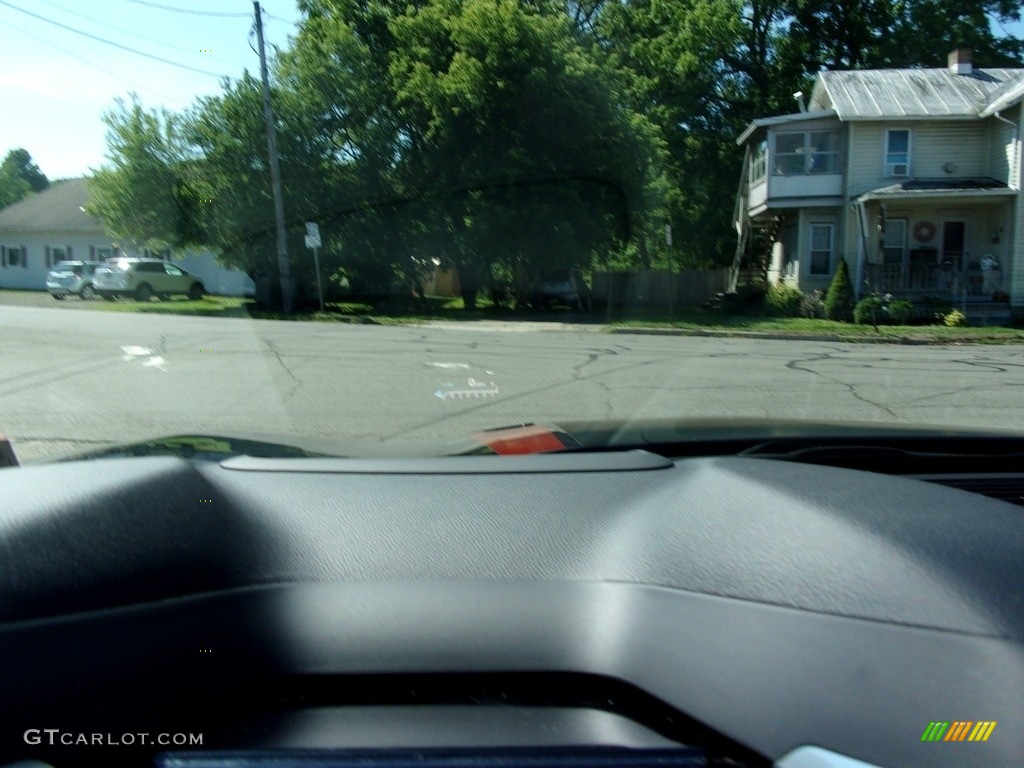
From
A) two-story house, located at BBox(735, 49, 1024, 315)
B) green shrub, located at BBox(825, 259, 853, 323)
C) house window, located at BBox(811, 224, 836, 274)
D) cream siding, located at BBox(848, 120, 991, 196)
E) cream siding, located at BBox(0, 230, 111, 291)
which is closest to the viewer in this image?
cream siding, located at BBox(0, 230, 111, 291)

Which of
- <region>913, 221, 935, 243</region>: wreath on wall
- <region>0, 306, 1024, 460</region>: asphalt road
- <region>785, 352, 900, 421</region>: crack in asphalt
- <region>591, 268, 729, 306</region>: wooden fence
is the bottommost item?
<region>785, 352, 900, 421</region>: crack in asphalt

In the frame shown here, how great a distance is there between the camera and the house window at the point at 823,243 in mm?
33938

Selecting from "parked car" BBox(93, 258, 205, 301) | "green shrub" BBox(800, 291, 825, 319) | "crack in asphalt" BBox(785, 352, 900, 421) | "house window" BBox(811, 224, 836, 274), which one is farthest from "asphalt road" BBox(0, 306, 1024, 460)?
"house window" BBox(811, 224, 836, 274)

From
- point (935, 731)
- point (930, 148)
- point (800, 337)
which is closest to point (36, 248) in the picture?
point (800, 337)

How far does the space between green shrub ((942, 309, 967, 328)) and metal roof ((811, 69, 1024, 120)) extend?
758 cm

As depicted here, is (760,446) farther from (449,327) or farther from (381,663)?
(449,327)

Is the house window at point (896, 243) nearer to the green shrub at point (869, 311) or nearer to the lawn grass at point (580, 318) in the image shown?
the lawn grass at point (580, 318)

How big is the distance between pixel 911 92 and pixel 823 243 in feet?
18.4

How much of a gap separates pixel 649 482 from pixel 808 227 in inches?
1306

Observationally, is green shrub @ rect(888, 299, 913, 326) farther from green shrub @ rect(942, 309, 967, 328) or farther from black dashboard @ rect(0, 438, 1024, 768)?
black dashboard @ rect(0, 438, 1024, 768)

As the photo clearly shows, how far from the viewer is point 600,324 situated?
27391mm

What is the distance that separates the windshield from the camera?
13680 millimetres

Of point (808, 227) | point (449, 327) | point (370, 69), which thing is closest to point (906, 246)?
point (808, 227)

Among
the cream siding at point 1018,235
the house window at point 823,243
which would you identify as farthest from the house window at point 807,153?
the cream siding at point 1018,235
